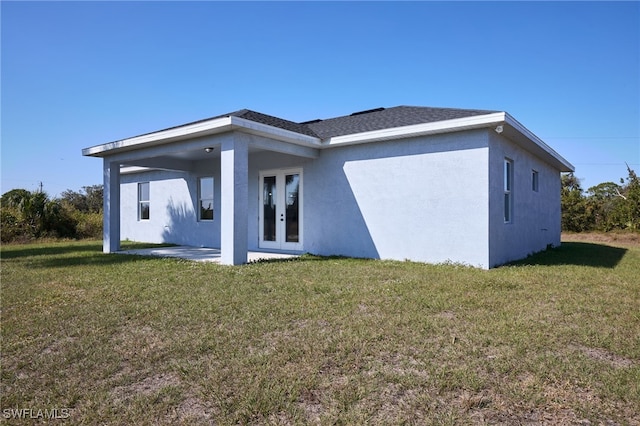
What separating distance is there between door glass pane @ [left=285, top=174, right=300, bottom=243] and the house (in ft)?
0.10

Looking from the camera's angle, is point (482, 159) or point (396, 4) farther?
point (396, 4)

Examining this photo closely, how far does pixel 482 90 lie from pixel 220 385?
1685 cm

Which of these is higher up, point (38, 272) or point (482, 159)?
point (482, 159)

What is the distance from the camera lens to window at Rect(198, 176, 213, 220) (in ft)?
44.8

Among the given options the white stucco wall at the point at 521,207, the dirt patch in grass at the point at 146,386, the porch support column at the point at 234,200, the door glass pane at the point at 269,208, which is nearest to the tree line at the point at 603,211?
the white stucco wall at the point at 521,207

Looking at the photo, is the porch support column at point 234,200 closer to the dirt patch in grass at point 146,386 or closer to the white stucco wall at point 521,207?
the dirt patch in grass at point 146,386

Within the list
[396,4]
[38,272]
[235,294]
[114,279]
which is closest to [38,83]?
[38,272]

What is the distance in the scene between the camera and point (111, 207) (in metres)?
11.8

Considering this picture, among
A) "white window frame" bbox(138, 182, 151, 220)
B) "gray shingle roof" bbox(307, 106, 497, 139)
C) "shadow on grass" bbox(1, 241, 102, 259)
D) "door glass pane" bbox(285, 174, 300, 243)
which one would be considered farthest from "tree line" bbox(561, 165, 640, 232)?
"shadow on grass" bbox(1, 241, 102, 259)

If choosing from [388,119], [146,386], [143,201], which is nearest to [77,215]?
[143,201]

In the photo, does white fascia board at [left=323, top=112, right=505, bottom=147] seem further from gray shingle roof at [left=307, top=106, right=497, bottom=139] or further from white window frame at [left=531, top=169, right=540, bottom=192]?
white window frame at [left=531, top=169, right=540, bottom=192]

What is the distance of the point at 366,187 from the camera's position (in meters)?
10.0

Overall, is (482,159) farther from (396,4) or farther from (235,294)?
(235,294)

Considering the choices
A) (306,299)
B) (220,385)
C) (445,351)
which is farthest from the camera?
(306,299)
